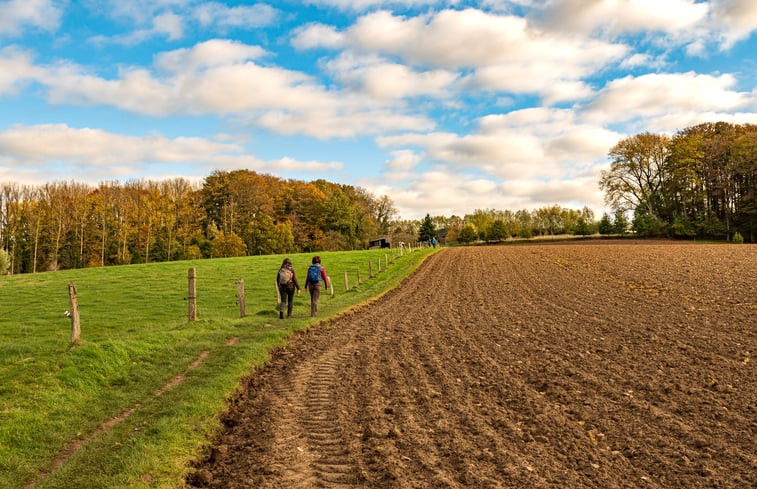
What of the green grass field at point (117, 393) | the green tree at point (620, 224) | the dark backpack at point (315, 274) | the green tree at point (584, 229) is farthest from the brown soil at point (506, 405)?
the green tree at point (584, 229)

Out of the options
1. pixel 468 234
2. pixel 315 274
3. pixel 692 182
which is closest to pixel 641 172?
pixel 692 182

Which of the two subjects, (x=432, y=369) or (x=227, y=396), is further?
(x=432, y=369)

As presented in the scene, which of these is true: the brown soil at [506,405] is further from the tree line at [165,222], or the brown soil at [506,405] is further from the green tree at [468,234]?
the green tree at [468,234]

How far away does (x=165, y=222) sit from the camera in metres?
62.4

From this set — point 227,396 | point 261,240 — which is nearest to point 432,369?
point 227,396

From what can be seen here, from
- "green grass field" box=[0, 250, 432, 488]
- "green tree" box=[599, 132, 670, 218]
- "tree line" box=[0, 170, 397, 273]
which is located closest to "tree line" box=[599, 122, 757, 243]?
"green tree" box=[599, 132, 670, 218]

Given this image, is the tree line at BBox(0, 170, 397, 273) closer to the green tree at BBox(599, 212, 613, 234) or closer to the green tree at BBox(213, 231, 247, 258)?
the green tree at BBox(213, 231, 247, 258)

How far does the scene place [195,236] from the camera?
64.6m

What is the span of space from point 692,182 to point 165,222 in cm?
7562

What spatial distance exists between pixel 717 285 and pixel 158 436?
23.3 m

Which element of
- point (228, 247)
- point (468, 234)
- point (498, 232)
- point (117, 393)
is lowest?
point (117, 393)

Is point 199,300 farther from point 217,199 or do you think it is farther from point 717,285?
point 217,199

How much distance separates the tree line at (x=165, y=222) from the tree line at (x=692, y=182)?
155 feet

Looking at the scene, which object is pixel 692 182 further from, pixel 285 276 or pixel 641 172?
pixel 285 276
